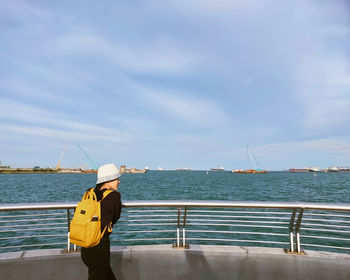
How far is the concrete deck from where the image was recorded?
3068 millimetres

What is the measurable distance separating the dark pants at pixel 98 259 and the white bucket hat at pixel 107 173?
53 centimetres

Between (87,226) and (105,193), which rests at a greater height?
(105,193)

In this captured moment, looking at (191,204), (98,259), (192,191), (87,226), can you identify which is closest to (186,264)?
(191,204)

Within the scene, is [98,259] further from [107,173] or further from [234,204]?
[234,204]

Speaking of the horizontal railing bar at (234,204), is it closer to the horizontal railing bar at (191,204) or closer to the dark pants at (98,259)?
the horizontal railing bar at (191,204)

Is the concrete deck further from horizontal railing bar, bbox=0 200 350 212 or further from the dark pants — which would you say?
the dark pants

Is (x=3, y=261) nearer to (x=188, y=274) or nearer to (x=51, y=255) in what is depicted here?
(x=51, y=255)

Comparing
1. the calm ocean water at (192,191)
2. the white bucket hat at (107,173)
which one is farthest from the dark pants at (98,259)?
the calm ocean water at (192,191)

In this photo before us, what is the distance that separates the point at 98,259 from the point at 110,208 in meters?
0.50

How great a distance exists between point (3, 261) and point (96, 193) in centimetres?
184

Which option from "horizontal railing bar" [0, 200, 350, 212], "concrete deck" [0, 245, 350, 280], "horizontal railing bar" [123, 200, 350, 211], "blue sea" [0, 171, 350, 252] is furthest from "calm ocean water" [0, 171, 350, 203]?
"horizontal railing bar" [123, 200, 350, 211]

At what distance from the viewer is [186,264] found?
326cm

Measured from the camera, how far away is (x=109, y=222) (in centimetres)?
229

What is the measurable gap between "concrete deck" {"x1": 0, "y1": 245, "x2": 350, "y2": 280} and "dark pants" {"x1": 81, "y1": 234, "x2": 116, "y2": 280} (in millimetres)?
909
